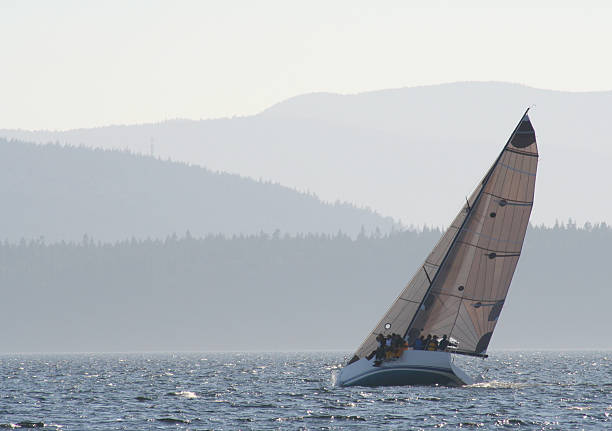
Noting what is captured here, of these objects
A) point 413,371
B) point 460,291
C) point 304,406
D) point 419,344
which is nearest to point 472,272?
point 460,291

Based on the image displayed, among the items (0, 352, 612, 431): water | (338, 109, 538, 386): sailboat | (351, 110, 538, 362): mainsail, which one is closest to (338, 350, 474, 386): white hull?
(338, 109, 538, 386): sailboat

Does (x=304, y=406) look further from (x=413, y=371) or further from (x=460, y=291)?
(x=460, y=291)

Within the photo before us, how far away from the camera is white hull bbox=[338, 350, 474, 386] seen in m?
62.3

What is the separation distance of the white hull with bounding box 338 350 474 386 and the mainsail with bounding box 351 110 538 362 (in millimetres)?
1125

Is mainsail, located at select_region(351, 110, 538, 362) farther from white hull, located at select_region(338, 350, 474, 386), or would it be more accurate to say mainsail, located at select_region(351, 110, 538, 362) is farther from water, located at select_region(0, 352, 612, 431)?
water, located at select_region(0, 352, 612, 431)

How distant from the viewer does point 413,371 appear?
205 ft

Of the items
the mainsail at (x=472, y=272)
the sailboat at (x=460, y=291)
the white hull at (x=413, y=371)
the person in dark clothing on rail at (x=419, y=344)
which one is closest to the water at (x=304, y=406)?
the white hull at (x=413, y=371)

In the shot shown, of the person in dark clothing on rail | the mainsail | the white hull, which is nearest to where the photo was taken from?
the mainsail

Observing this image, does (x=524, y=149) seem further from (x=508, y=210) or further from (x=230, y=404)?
(x=230, y=404)

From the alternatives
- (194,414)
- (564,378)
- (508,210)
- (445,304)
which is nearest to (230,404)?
(194,414)

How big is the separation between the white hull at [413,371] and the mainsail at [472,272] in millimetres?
1125

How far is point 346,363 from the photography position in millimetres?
67812

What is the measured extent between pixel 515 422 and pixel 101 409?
62.0 ft

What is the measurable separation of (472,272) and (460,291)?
1103 millimetres
